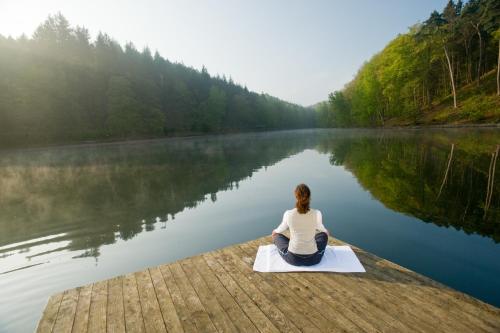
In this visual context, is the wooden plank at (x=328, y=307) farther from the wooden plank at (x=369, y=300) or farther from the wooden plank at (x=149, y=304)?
the wooden plank at (x=149, y=304)

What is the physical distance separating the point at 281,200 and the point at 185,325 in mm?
8249

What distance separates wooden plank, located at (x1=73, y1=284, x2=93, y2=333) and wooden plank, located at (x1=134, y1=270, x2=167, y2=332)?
715 millimetres

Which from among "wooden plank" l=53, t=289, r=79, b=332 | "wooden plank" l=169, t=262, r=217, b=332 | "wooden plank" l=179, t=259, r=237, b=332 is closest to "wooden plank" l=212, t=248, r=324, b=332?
"wooden plank" l=179, t=259, r=237, b=332

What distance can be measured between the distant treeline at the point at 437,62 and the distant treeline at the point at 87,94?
4969 cm

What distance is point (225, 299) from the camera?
3867 mm

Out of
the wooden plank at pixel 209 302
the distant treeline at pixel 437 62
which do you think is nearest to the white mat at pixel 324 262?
the wooden plank at pixel 209 302

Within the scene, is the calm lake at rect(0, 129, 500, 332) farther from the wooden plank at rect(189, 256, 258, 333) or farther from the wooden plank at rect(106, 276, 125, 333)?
the wooden plank at rect(189, 256, 258, 333)

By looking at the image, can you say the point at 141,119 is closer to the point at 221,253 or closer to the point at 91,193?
the point at 91,193

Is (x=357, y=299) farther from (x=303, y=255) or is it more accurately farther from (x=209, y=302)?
(x=209, y=302)

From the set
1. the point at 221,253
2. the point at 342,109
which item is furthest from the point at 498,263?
the point at 342,109

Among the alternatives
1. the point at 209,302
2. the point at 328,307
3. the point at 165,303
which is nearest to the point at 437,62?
the point at 328,307

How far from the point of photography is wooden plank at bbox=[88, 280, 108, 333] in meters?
3.45

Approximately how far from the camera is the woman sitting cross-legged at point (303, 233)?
4.32 metres

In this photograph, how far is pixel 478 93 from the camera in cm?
4469
